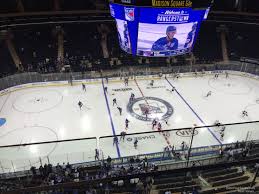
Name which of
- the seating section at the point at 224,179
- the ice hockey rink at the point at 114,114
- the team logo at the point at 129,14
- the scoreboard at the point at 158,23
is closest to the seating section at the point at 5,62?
the ice hockey rink at the point at 114,114

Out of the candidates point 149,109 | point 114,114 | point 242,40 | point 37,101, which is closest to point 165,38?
point 149,109

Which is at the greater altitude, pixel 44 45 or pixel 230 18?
pixel 230 18

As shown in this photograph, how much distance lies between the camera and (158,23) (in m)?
12.2

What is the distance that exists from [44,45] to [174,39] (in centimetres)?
1666

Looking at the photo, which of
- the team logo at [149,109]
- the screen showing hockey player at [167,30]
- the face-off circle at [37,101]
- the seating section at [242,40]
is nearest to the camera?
the screen showing hockey player at [167,30]

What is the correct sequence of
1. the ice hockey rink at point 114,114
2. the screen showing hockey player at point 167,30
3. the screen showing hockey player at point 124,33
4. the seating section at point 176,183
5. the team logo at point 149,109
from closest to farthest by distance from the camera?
the ice hockey rink at point 114,114 → the seating section at point 176,183 → the screen showing hockey player at point 167,30 → the screen showing hockey player at point 124,33 → the team logo at point 149,109

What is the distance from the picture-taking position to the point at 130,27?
1274 centimetres

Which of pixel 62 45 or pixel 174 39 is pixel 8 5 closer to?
pixel 62 45

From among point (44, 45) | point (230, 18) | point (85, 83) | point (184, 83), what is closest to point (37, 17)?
point (44, 45)

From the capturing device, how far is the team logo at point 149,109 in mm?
16347

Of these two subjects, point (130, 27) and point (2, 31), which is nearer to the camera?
point (130, 27)

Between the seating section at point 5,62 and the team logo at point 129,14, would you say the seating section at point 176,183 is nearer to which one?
the team logo at point 129,14

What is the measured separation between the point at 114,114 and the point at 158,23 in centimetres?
660

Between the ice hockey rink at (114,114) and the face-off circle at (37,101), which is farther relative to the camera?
the face-off circle at (37,101)
